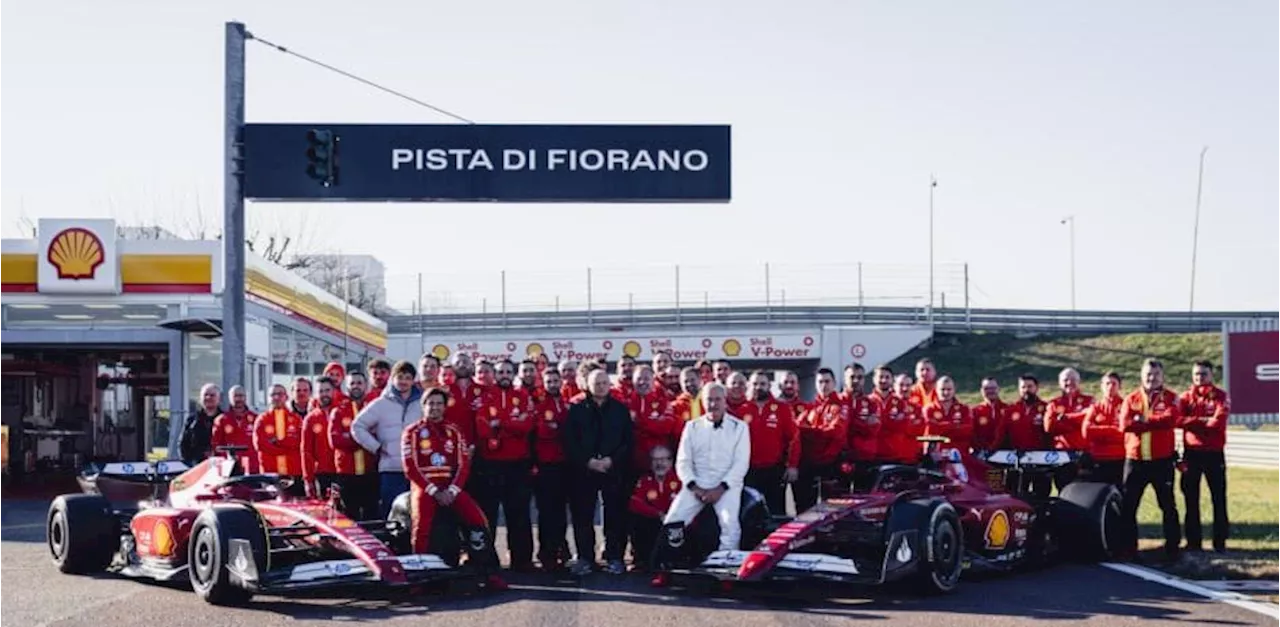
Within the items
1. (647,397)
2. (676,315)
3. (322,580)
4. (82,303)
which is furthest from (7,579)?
(676,315)

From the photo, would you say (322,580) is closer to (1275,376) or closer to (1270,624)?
(1270,624)

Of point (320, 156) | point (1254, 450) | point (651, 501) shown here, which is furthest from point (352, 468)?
point (1254, 450)

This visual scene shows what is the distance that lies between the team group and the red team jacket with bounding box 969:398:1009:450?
7cm

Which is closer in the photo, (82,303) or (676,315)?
(82,303)

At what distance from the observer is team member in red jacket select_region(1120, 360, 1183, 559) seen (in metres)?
14.7

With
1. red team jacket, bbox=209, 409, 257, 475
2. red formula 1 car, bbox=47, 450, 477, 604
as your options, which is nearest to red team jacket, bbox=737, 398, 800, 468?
red formula 1 car, bbox=47, 450, 477, 604

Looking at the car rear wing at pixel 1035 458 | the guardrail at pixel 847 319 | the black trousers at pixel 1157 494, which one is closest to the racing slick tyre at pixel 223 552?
the car rear wing at pixel 1035 458

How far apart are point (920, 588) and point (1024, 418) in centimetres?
522

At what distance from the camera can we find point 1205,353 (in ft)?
148

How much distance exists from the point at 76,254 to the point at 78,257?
0.19 ft

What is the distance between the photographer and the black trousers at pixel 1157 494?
14742 mm

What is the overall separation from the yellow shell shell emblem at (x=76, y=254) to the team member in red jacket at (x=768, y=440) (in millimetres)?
14482

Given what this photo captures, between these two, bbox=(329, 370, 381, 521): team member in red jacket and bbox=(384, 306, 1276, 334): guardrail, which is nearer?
bbox=(329, 370, 381, 521): team member in red jacket

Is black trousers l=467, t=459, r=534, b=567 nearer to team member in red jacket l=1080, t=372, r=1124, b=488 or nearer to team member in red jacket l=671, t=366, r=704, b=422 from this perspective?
team member in red jacket l=671, t=366, r=704, b=422
